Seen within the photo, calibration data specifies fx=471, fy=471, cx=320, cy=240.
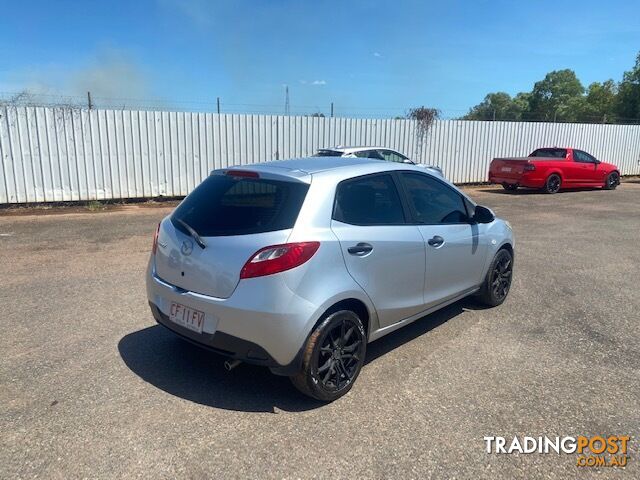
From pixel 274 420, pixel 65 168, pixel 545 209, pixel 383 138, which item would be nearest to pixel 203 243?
pixel 274 420

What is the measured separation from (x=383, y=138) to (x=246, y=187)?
13.1m

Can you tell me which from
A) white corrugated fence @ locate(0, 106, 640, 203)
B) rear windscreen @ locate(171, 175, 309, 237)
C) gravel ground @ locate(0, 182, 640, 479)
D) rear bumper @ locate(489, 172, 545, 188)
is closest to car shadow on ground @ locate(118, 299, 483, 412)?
gravel ground @ locate(0, 182, 640, 479)

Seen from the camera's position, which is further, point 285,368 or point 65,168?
point 65,168

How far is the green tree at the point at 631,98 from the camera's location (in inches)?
1714

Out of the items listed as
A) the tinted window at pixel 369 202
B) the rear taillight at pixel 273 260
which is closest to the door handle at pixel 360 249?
the tinted window at pixel 369 202

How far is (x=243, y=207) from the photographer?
3225 millimetres

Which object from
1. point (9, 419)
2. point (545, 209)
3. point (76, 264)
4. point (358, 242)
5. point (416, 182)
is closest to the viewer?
point (9, 419)

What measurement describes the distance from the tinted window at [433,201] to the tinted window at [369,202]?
240 mm

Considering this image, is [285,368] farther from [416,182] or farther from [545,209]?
[545,209]

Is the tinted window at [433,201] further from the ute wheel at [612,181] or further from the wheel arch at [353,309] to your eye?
the ute wheel at [612,181]

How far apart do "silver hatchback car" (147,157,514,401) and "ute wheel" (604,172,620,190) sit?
16.6 m

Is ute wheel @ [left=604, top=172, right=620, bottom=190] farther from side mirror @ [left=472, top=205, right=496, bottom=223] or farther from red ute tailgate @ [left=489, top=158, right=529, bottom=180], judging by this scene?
side mirror @ [left=472, top=205, right=496, bottom=223]

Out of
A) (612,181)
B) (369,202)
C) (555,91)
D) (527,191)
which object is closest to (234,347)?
(369,202)

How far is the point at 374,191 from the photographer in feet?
12.0
